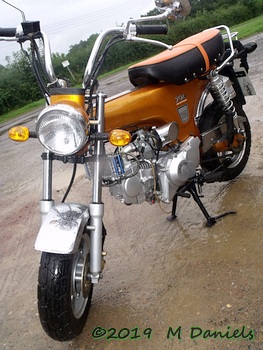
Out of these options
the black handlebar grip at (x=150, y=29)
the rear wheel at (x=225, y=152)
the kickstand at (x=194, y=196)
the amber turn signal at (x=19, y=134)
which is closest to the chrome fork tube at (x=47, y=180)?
the amber turn signal at (x=19, y=134)

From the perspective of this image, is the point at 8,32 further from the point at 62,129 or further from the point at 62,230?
the point at 62,230

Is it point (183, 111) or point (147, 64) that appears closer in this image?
point (147, 64)

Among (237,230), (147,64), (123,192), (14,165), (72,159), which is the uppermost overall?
(147,64)

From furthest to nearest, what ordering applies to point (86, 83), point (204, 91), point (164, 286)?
point (204, 91), point (164, 286), point (86, 83)

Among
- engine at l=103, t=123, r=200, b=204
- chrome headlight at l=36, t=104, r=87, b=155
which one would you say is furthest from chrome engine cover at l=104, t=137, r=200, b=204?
chrome headlight at l=36, t=104, r=87, b=155

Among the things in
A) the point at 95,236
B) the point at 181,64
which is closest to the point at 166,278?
the point at 95,236

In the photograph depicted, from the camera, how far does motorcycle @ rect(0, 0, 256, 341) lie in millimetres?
2309

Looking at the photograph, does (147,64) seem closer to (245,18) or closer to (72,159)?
(72,159)

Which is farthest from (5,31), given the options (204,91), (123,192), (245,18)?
(245,18)

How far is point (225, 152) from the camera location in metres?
3.92

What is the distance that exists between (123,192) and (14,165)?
164 inches

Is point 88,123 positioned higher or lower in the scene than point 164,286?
higher

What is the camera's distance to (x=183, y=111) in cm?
336

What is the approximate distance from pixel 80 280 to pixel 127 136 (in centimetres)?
88
